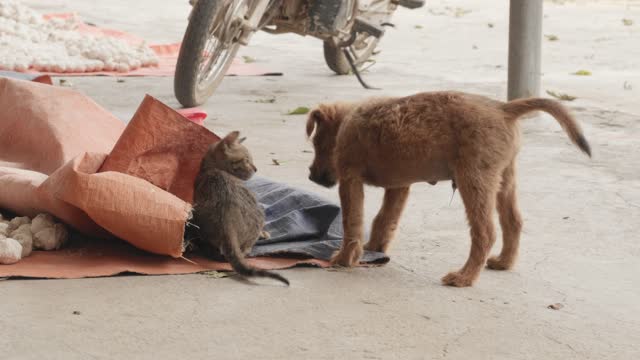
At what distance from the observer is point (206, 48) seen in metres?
7.64

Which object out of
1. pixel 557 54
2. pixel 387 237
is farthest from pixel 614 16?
pixel 387 237

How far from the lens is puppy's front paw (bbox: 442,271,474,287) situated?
3.70 metres

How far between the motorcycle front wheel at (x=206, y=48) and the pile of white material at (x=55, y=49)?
7.14 ft

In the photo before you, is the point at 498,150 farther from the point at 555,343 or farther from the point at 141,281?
the point at 141,281

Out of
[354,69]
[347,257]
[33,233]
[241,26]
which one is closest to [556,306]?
[347,257]

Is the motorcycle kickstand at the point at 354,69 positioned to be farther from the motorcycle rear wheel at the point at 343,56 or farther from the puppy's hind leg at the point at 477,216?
the puppy's hind leg at the point at 477,216

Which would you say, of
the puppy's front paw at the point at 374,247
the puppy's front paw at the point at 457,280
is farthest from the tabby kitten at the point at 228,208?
the puppy's front paw at the point at 457,280

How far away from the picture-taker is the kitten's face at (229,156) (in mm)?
4078

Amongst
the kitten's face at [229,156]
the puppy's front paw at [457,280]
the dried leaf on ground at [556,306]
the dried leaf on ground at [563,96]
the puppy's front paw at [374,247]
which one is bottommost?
the dried leaf on ground at [563,96]

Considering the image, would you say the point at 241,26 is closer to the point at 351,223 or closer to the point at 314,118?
the point at 314,118

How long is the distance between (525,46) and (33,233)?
4.56 m

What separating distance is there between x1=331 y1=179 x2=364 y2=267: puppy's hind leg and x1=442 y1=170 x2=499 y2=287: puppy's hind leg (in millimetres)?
421

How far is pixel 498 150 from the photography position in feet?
12.1

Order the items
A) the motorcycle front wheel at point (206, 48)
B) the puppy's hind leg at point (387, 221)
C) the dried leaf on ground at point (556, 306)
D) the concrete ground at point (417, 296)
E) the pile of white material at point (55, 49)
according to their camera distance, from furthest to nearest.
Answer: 1. the pile of white material at point (55, 49)
2. the motorcycle front wheel at point (206, 48)
3. the puppy's hind leg at point (387, 221)
4. the dried leaf on ground at point (556, 306)
5. the concrete ground at point (417, 296)
